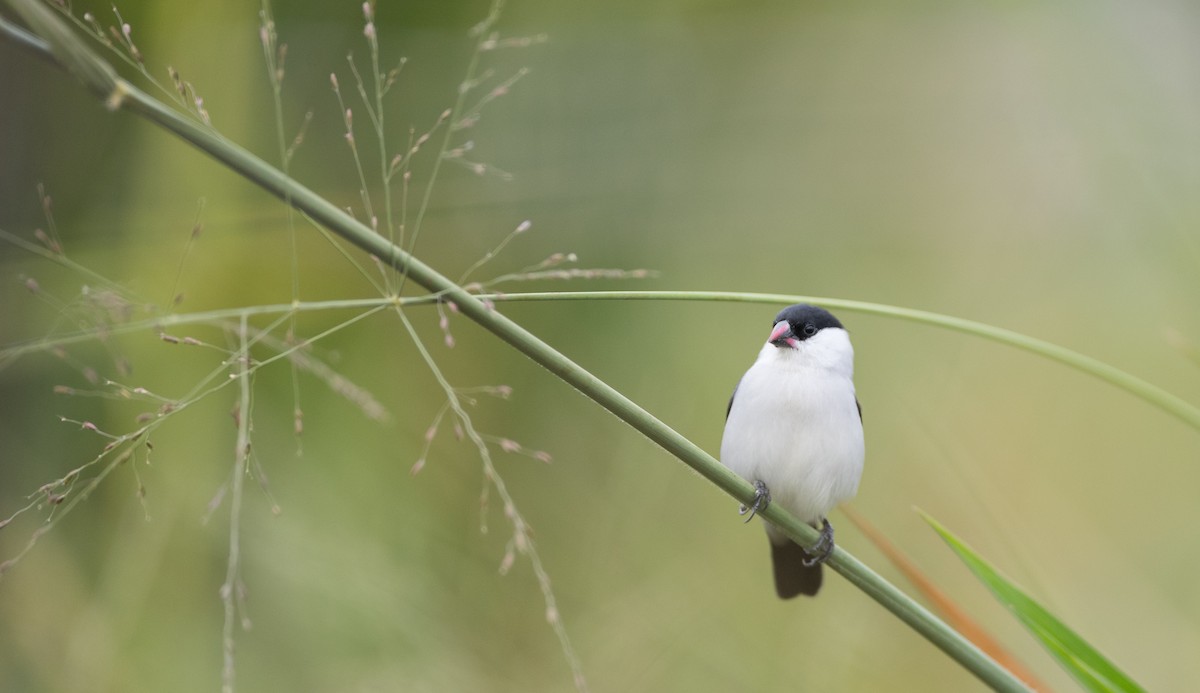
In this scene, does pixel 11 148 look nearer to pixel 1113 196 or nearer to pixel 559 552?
pixel 559 552

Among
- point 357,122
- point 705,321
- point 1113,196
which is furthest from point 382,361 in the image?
point 1113,196

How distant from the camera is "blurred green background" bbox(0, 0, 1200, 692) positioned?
7.04ft

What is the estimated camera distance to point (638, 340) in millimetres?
2492

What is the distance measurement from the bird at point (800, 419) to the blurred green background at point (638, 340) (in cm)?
20

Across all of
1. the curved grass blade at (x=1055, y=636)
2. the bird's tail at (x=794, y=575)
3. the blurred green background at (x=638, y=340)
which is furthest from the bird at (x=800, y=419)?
the curved grass blade at (x=1055, y=636)

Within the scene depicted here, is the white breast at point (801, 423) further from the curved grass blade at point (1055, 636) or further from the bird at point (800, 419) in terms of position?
the curved grass blade at point (1055, 636)

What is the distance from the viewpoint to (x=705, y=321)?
276 cm

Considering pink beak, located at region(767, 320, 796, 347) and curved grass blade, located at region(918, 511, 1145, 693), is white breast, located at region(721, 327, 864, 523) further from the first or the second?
curved grass blade, located at region(918, 511, 1145, 693)

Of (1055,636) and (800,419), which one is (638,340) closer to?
(800,419)

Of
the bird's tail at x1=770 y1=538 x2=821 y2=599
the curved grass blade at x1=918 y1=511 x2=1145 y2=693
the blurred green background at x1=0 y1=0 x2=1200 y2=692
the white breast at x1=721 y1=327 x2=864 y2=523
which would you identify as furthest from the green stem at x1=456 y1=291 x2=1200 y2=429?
the bird's tail at x1=770 y1=538 x2=821 y2=599

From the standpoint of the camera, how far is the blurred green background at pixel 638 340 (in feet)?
7.04

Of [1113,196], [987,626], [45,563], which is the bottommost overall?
[45,563]

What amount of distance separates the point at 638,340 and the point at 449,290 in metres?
1.69

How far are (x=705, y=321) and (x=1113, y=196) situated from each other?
4.92 ft
